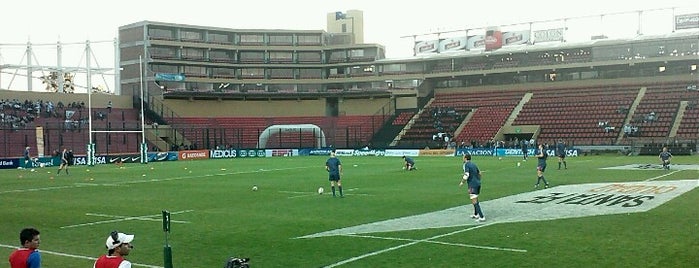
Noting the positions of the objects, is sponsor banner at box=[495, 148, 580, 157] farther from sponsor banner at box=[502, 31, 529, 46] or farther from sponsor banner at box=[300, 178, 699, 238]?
sponsor banner at box=[300, 178, 699, 238]

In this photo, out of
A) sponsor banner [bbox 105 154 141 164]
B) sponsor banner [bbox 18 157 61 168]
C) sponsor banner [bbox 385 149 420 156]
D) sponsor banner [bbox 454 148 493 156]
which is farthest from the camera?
sponsor banner [bbox 385 149 420 156]

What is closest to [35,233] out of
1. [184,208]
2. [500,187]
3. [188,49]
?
[184,208]

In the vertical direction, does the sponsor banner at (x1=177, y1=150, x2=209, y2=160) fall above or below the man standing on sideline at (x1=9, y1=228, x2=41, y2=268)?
below

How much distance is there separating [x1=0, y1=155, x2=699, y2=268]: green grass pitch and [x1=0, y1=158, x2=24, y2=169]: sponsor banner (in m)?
22.0

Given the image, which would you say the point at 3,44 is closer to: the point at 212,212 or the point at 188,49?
the point at 188,49

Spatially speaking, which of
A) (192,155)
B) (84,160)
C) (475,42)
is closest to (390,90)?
(475,42)

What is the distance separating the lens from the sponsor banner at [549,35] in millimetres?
81500

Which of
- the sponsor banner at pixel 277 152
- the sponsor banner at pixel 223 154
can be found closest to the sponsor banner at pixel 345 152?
the sponsor banner at pixel 277 152

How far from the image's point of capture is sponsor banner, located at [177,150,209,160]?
66.3 meters

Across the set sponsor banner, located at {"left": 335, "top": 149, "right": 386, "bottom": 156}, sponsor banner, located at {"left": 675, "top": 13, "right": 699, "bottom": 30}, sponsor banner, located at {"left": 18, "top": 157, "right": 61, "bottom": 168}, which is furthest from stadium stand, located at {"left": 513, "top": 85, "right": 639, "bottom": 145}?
sponsor banner, located at {"left": 18, "top": 157, "right": 61, "bottom": 168}

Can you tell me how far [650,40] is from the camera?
73.5 metres

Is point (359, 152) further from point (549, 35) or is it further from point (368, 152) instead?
point (549, 35)

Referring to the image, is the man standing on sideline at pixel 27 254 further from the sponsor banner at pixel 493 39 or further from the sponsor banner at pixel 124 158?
the sponsor banner at pixel 493 39

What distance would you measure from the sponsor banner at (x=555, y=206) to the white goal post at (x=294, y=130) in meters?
50.1
